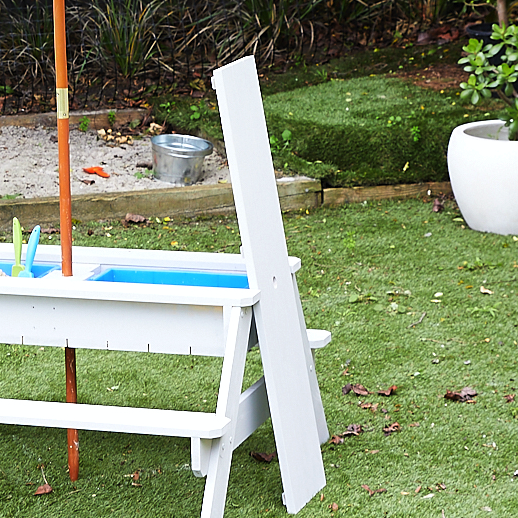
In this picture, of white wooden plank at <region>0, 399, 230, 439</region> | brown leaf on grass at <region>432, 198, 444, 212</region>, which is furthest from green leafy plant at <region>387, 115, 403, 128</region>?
white wooden plank at <region>0, 399, 230, 439</region>

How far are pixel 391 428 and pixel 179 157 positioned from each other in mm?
2988

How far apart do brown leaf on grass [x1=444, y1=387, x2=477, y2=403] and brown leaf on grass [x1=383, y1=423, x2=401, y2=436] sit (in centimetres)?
30

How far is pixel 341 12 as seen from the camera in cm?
804

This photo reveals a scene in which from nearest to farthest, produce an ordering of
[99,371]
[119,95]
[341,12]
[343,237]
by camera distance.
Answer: [99,371] < [343,237] < [119,95] < [341,12]

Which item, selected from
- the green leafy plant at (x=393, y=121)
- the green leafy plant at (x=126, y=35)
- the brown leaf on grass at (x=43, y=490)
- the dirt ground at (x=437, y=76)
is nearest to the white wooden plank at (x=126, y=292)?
the brown leaf on grass at (x=43, y=490)

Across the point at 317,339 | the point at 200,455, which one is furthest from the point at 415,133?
the point at 200,455

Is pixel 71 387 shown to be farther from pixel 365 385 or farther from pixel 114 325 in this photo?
pixel 365 385

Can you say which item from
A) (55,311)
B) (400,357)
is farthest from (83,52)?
(55,311)

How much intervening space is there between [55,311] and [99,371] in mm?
1141

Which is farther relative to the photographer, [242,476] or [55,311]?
[242,476]

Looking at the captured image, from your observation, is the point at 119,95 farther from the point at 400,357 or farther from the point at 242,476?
the point at 242,476

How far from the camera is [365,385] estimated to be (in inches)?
128

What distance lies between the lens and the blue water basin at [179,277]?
99.7 inches

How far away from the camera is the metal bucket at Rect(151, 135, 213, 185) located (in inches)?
214
